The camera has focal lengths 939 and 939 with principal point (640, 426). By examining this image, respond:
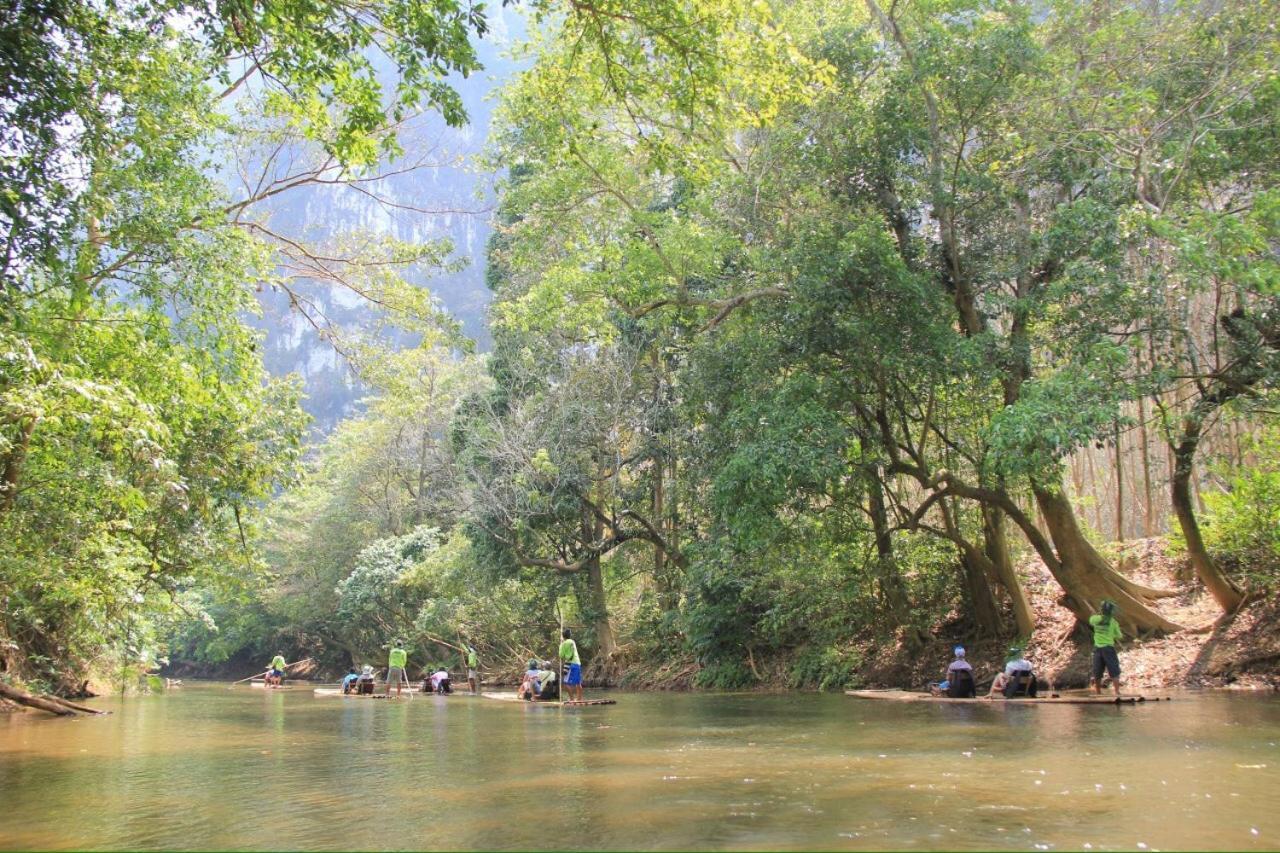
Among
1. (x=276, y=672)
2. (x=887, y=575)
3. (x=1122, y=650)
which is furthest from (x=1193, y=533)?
(x=276, y=672)

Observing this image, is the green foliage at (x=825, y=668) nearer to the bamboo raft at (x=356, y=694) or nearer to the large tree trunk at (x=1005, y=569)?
the large tree trunk at (x=1005, y=569)

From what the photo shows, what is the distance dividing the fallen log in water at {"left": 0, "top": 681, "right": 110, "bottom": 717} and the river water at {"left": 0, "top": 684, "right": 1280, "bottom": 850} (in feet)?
10.8

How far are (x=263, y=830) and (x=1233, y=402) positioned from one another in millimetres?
12779

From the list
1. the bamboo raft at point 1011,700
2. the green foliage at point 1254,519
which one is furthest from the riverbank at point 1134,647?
the bamboo raft at point 1011,700

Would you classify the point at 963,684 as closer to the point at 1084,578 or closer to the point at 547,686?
the point at 1084,578

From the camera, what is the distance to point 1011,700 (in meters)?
12.7

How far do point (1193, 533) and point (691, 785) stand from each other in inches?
451

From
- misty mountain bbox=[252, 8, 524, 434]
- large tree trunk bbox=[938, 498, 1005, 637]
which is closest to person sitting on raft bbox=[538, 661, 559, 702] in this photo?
large tree trunk bbox=[938, 498, 1005, 637]

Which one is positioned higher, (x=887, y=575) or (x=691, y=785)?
(x=887, y=575)

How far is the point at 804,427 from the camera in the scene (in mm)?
13125

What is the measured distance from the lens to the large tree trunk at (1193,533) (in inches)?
519

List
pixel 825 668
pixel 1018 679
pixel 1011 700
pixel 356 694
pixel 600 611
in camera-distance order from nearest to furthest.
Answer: pixel 1011 700
pixel 1018 679
pixel 825 668
pixel 356 694
pixel 600 611

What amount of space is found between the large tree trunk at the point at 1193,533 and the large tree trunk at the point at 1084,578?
0.92 meters

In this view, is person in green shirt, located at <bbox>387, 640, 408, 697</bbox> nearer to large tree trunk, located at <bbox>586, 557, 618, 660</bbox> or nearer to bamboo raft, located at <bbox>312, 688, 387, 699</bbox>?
bamboo raft, located at <bbox>312, 688, 387, 699</bbox>
